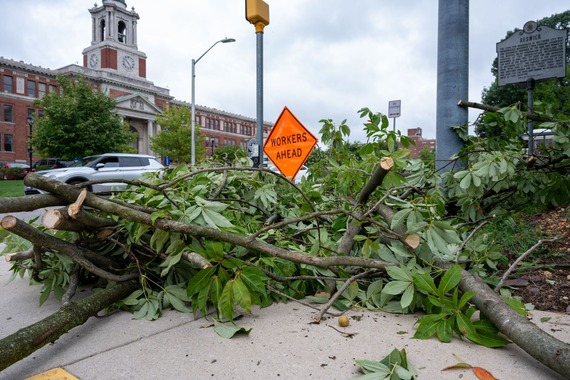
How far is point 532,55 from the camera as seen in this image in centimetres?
643

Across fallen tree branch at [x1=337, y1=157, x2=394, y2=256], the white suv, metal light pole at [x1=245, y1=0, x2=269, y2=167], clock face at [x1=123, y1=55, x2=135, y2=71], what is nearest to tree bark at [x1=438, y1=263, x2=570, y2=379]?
fallen tree branch at [x1=337, y1=157, x2=394, y2=256]

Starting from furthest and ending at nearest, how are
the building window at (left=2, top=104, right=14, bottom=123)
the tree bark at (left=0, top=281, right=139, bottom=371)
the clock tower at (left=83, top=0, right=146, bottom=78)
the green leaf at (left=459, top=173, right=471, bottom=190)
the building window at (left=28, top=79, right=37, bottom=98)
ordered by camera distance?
the clock tower at (left=83, top=0, right=146, bottom=78) < the building window at (left=28, top=79, right=37, bottom=98) < the building window at (left=2, top=104, right=14, bottom=123) < the green leaf at (left=459, top=173, right=471, bottom=190) < the tree bark at (left=0, top=281, right=139, bottom=371)

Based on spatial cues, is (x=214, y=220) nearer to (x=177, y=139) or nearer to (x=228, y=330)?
(x=228, y=330)

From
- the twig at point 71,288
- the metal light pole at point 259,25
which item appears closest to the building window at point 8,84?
the metal light pole at point 259,25

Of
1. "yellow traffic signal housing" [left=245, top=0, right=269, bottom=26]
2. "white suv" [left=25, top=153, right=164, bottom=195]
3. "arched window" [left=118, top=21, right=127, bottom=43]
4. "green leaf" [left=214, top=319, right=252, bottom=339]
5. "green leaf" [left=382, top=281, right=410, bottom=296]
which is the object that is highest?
"arched window" [left=118, top=21, right=127, bottom=43]

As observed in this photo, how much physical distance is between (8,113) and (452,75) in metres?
64.9

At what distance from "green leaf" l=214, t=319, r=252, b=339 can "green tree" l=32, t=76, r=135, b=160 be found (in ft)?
106

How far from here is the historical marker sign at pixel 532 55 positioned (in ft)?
20.0

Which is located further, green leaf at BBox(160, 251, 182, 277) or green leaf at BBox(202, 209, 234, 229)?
green leaf at BBox(202, 209, 234, 229)

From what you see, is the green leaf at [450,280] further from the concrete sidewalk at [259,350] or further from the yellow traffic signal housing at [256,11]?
the yellow traffic signal housing at [256,11]

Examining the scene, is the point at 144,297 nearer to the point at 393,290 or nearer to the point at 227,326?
the point at 227,326

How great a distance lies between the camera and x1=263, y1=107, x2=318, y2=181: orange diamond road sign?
18.9ft

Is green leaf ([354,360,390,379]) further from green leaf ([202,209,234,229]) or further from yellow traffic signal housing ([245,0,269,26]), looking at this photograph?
yellow traffic signal housing ([245,0,269,26])

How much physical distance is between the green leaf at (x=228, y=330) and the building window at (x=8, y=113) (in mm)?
65072
